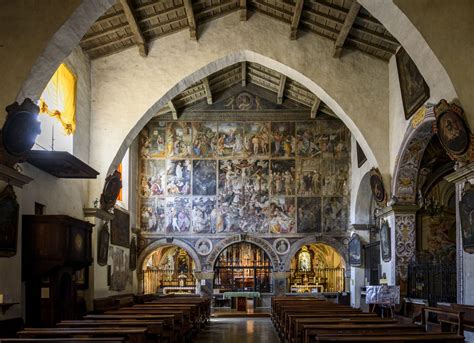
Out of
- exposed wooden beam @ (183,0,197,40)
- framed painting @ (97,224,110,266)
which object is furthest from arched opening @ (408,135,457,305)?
framed painting @ (97,224,110,266)

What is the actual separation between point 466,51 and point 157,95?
382 inches

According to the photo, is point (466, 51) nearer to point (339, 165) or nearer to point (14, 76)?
point (14, 76)

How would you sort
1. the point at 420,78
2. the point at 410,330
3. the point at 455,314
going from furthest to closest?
the point at 420,78, the point at 455,314, the point at 410,330

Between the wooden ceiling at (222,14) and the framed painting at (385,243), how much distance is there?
476 cm

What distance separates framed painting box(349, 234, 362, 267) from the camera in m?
24.1

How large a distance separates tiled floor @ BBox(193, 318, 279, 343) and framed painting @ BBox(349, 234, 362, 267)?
4139 millimetres

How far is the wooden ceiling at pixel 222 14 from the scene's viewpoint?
16.8m

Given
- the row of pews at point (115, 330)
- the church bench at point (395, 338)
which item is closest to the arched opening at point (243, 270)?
the row of pews at point (115, 330)

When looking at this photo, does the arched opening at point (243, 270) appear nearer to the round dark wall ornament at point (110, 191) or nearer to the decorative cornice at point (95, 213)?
the round dark wall ornament at point (110, 191)

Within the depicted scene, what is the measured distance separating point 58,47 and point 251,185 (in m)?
15.4

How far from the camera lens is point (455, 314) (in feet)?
33.5

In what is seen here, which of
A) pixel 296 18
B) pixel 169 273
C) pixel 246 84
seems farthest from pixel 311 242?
pixel 296 18

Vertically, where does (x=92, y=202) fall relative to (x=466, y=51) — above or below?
below

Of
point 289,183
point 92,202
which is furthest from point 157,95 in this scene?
point 289,183
